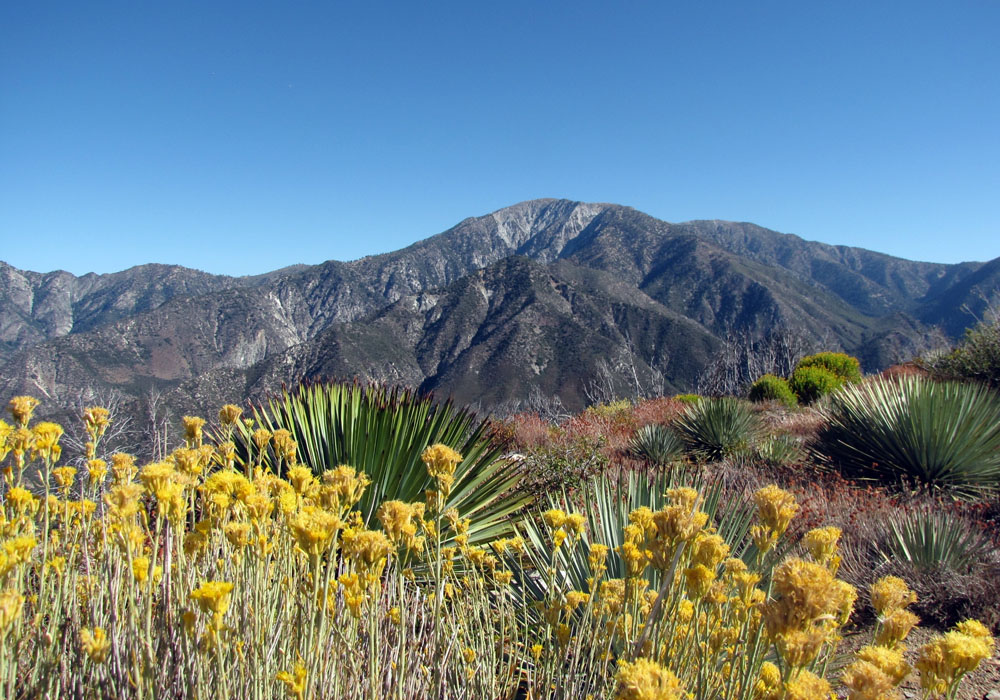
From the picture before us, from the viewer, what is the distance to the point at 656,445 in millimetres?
7906

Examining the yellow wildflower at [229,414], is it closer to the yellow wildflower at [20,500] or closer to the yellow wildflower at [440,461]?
the yellow wildflower at [20,500]

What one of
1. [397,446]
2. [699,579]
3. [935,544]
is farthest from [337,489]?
[935,544]

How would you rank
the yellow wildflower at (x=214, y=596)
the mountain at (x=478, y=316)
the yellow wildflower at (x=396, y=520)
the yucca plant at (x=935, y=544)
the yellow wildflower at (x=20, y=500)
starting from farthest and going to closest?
1. the mountain at (x=478, y=316)
2. the yucca plant at (x=935, y=544)
3. the yellow wildflower at (x=20, y=500)
4. the yellow wildflower at (x=396, y=520)
5. the yellow wildflower at (x=214, y=596)

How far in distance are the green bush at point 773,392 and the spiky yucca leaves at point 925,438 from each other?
6130mm

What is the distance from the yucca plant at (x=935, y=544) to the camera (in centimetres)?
353

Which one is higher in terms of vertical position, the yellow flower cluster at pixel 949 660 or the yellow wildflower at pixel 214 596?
the yellow wildflower at pixel 214 596

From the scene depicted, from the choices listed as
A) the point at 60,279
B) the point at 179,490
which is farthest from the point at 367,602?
the point at 60,279

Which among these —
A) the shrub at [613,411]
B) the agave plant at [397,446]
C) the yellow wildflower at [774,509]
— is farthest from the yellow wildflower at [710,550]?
the shrub at [613,411]

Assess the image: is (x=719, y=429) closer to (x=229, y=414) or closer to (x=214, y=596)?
(x=229, y=414)

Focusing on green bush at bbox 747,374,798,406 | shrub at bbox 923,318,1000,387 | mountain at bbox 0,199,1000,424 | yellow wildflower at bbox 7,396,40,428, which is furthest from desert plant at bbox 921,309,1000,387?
mountain at bbox 0,199,1000,424

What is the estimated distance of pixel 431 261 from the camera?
14638cm

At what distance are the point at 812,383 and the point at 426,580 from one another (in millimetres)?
12741

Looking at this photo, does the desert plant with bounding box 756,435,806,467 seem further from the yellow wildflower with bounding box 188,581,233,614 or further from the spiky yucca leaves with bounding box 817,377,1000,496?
the yellow wildflower with bounding box 188,581,233,614

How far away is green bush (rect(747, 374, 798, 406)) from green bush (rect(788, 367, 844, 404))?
212 millimetres
